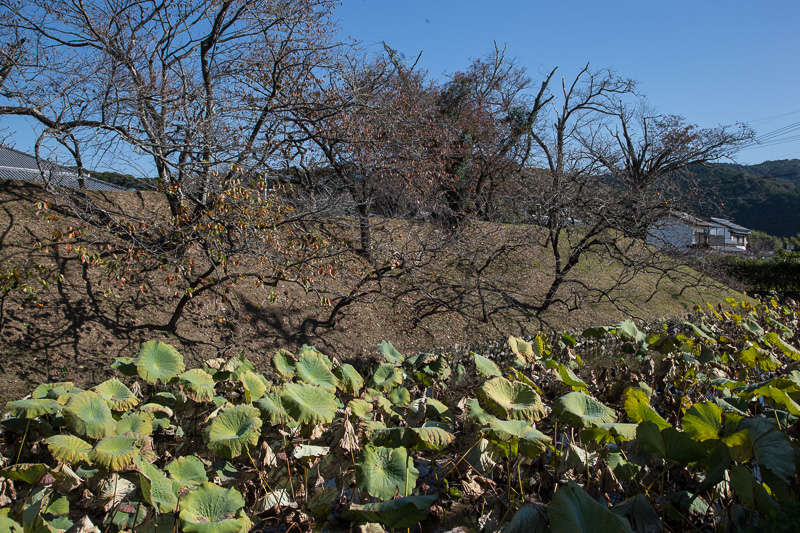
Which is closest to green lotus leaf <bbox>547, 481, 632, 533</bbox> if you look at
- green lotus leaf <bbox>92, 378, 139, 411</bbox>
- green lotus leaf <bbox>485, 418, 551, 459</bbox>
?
green lotus leaf <bbox>485, 418, 551, 459</bbox>

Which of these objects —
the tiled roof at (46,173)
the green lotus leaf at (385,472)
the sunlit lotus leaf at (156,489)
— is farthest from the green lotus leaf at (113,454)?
the tiled roof at (46,173)

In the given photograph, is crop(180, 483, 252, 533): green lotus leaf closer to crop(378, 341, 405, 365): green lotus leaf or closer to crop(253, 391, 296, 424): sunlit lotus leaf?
crop(253, 391, 296, 424): sunlit lotus leaf

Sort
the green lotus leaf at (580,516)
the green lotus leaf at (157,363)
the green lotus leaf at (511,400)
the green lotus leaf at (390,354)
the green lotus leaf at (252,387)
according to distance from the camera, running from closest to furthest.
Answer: the green lotus leaf at (580,516), the green lotus leaf at (511,400), the green lotus leaf at (252,387), the green lotus leaf at (157,363), the green lotus leaf at (390,354)

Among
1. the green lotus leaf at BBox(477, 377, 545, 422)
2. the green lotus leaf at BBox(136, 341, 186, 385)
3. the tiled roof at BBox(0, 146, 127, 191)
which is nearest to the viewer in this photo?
the green lotus leaf at BBox(477, 377, 545, 422)

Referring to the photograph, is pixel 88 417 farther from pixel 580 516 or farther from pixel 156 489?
pixel 580 516

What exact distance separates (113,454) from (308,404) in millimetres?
Result: 1100

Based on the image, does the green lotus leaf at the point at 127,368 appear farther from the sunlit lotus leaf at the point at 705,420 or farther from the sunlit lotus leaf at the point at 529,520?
the sunlit lotus leaf at the point at 705,420

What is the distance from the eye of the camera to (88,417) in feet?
10.7

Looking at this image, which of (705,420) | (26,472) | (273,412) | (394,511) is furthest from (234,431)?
(705,420)

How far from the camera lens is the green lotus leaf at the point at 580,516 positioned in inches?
88.4

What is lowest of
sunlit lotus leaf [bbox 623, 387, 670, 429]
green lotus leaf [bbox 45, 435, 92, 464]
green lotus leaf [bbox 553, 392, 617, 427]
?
green lotus leaf [bbox 45, 435, 92, 464]

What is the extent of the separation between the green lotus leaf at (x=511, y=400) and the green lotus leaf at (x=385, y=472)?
0.71 metres

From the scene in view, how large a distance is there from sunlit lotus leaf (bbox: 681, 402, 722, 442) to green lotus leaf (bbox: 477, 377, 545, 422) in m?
0.84

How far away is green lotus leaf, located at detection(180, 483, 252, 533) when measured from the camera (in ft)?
8.20
